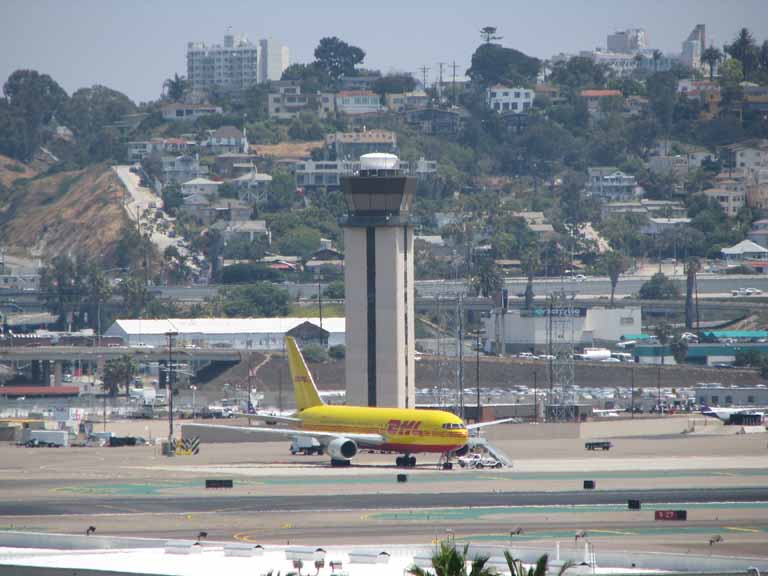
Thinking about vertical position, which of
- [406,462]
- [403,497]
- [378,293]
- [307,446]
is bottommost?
[307,446]

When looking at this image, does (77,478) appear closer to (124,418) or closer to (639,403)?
(124,418)

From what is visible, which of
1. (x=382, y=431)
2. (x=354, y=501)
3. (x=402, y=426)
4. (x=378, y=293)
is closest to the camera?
(x=354, y=501)

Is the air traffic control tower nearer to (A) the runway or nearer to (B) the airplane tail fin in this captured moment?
(B) the airplane tail fin

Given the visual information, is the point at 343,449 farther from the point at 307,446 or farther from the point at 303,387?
the point at 307,446

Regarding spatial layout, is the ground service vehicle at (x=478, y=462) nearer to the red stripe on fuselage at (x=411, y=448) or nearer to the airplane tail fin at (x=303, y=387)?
the red stripe on fuselage at (x=411, y=448)

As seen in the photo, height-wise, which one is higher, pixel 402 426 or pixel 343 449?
pixel 402 426

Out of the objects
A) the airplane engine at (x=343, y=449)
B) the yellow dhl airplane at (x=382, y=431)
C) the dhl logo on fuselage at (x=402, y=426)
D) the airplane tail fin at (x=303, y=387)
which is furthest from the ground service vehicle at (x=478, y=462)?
the airplane tail fin at (x=303, y=387)

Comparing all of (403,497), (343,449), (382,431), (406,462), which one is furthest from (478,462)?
(403,497)
